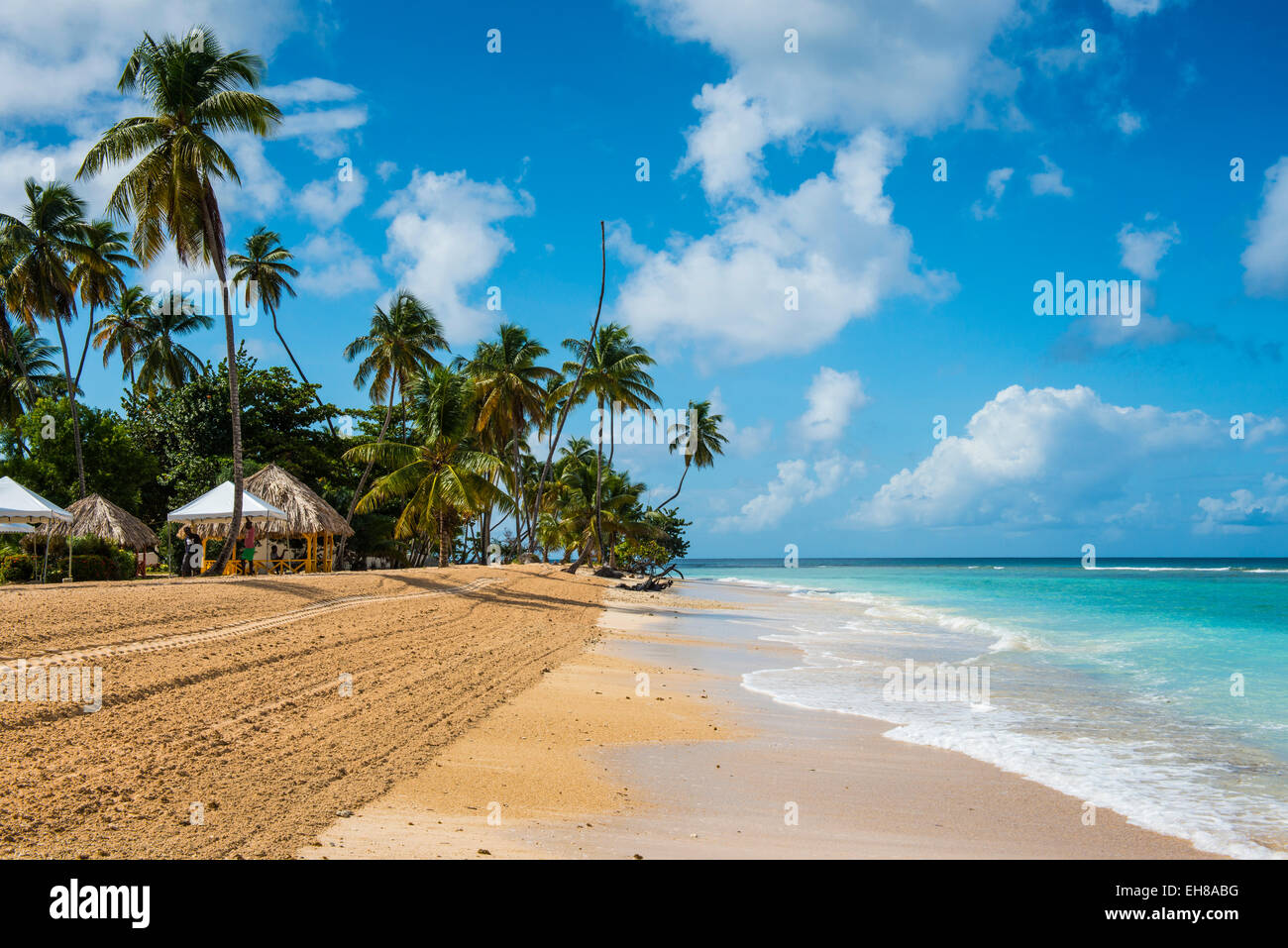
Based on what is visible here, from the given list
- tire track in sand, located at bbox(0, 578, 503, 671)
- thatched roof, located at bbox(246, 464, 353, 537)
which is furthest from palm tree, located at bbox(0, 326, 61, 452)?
tire track in sand, located at bbox(0, 578, 503, 671)

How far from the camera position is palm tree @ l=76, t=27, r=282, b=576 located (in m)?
16.5

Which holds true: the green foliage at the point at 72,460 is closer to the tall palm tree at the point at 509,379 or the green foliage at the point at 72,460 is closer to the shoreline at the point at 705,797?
the tall palm tree at the point at 509,379

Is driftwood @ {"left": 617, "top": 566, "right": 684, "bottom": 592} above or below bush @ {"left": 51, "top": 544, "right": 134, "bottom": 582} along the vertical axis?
below

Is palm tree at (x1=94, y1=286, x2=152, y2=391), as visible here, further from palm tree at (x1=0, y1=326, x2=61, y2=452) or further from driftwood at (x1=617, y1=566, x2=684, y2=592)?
driftwood at (x1=617, y1=566, x2=684, y2=592)

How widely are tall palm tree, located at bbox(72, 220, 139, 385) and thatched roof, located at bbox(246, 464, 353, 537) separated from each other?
12.4m

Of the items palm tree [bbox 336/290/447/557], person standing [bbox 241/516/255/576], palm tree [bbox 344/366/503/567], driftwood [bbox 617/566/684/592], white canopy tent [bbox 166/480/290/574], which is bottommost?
driftwood [bbox 617/566/684/592]

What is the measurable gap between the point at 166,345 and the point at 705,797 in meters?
40.0

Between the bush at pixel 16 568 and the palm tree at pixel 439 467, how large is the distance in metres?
9.10

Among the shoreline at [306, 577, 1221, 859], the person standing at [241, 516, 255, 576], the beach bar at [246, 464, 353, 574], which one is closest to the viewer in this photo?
the shoreline at [306, 577, 1221, 859]

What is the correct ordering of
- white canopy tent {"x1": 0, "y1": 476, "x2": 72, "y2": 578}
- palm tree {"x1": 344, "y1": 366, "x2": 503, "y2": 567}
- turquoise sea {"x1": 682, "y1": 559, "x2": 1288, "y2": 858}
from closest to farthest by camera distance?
turquoise sea {"x1": 682, "y1": 559, "x2": 1288, "y2": 858}
white canopy tent {"x1": 0, "y1": 476, "x2": 72, "y2": 578}
palm tree {"x1": 344, "y1": 366, "x2": 503, "y2": 567}

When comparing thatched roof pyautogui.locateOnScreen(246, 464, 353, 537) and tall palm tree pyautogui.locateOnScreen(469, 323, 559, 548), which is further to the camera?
tall palm tree pyautogui.locateOnScreen(469, 323, 559, 548)

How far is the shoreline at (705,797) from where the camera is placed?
4.28 m
